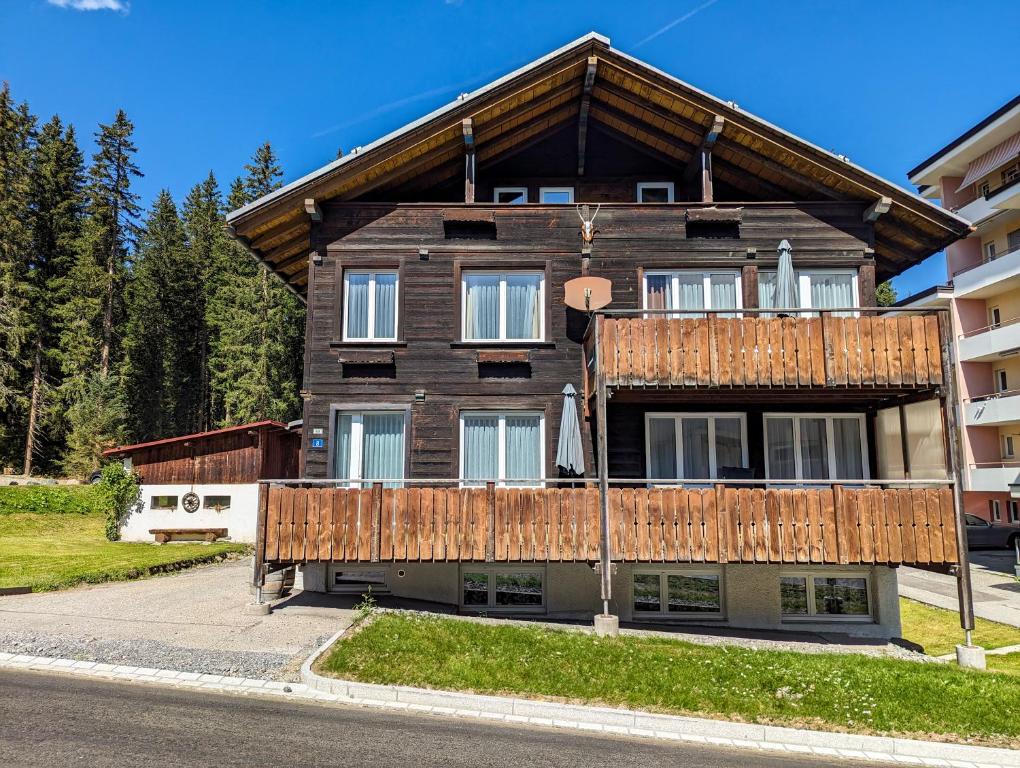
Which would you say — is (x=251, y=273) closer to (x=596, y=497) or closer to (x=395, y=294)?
(x=395, y=294)

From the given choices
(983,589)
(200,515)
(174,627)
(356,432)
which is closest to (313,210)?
(356,432)

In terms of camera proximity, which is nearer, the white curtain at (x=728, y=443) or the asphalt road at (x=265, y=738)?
the asphalt road at (x=265, y=738)

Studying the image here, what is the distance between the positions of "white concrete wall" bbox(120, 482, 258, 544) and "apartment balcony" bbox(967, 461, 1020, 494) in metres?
34.4

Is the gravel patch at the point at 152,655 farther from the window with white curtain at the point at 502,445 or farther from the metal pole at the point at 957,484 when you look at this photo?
the metal pole at the point at 957,484

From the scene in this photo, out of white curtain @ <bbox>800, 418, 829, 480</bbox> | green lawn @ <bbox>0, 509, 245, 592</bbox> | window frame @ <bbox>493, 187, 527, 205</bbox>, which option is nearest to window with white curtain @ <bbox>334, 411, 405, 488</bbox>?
window frame @ <bbox>493, 187, 527, 205</bbox>

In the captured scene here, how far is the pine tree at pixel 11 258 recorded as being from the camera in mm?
40688

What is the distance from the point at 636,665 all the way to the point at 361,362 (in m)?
9.12

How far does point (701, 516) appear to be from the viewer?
13.0m

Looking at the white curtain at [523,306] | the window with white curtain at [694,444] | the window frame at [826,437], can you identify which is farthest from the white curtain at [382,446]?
the window frame at [826,437]

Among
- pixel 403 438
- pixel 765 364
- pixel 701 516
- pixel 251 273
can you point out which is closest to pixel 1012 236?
pixel 765 364

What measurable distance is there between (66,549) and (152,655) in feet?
52.4

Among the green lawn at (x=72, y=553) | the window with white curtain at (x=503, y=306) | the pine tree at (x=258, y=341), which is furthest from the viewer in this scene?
the pine tree at (x=258, y=341)

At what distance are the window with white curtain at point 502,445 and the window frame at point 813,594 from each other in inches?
236

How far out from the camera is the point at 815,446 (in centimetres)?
1579
